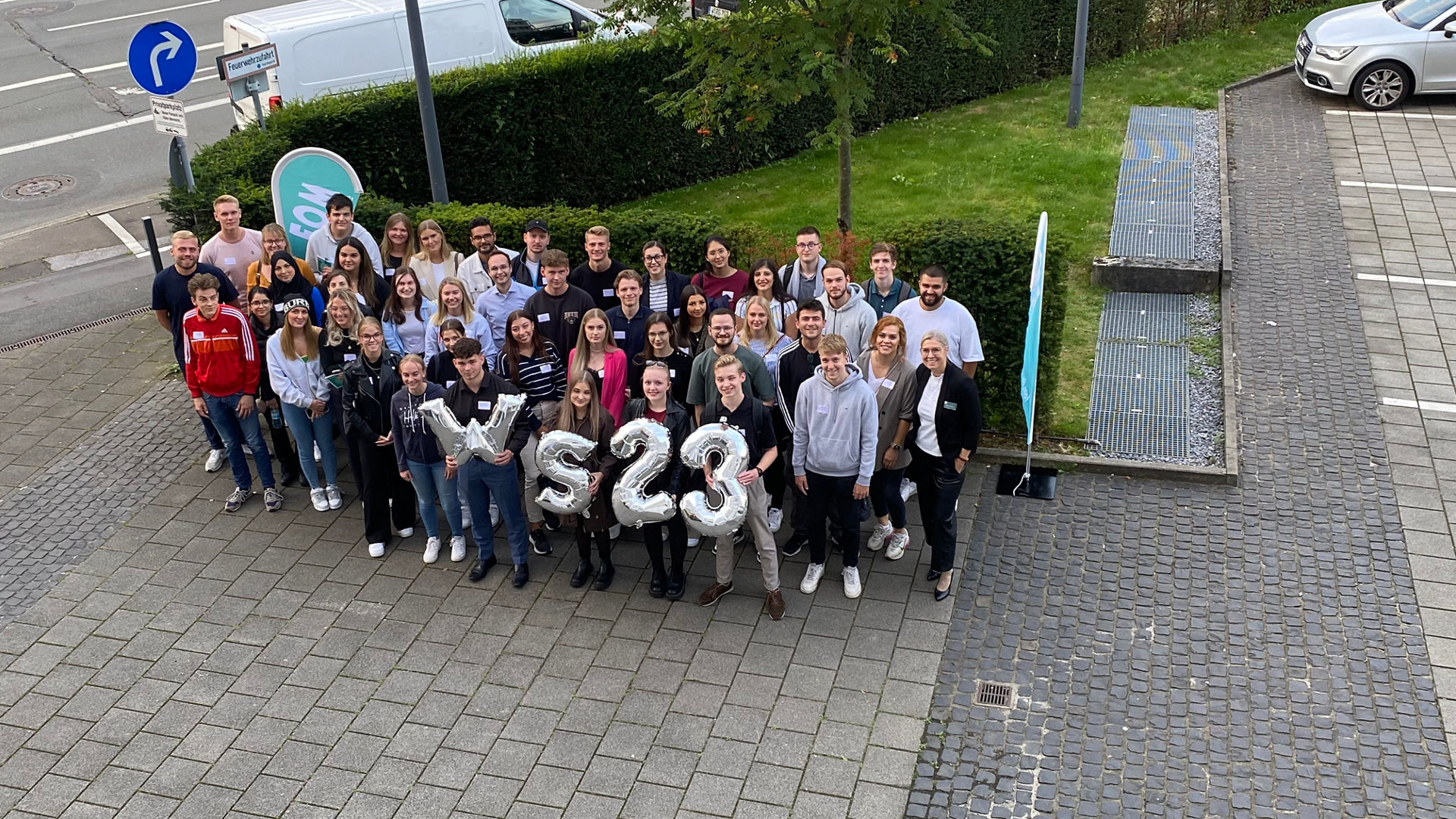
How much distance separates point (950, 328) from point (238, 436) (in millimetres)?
5351

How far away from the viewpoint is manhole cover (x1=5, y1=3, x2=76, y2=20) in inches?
989

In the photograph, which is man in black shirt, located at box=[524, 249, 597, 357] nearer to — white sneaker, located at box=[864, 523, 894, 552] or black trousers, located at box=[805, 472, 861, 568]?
black trousers, located at box=[805, 472, 861, 568]

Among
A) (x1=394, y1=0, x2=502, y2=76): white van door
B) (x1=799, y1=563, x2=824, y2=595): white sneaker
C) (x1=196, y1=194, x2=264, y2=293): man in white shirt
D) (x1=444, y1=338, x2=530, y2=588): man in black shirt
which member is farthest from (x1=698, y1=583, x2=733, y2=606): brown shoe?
(x1=394, y1=0, x2=502, y2=76): white van door

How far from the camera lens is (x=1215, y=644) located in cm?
757

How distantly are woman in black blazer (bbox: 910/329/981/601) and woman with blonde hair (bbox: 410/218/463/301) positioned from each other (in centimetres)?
406

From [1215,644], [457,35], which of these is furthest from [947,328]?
[457,35]

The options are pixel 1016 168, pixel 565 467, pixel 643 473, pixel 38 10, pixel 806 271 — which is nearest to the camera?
pixel 643 473

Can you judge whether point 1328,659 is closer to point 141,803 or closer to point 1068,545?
point 1068,545

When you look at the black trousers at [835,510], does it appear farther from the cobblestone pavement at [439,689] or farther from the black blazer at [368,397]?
the black blazer at [368,397]

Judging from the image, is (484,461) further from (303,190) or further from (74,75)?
(74,75)

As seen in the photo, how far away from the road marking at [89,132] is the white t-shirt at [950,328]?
14426mm

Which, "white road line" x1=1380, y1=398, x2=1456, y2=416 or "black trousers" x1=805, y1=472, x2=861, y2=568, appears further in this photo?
"white road line" x1=1380, y1=398, x2=1456, y2=416

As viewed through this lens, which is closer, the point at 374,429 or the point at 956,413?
the point at 956,413

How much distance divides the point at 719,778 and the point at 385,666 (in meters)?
2.29
